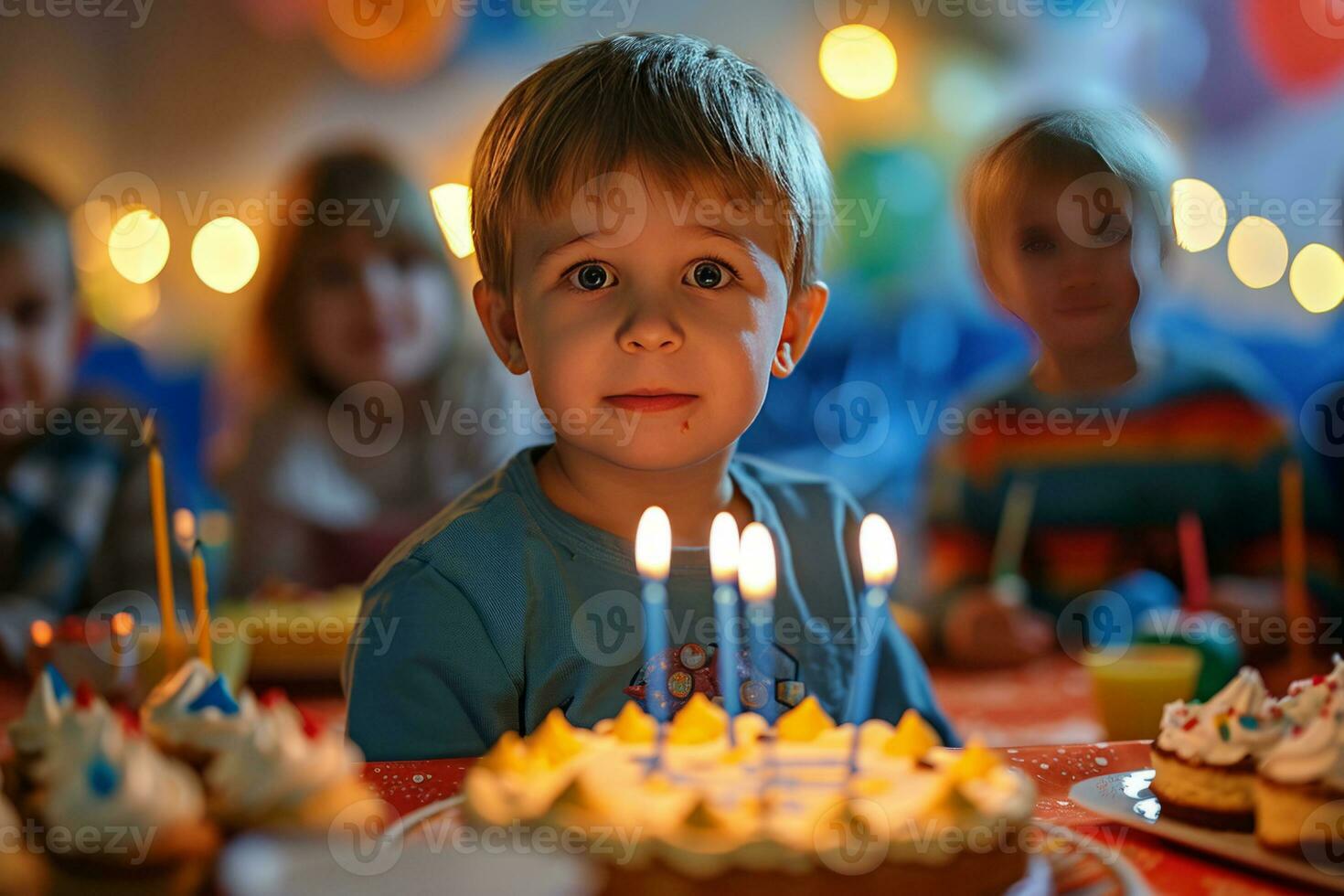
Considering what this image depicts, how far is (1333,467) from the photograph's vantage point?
2.83m

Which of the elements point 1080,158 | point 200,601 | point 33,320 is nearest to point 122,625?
point 200,601

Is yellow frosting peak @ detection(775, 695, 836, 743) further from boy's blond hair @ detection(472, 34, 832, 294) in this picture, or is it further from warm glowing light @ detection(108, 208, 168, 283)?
warm glowing light @ detection(108, 208, 168, 283)

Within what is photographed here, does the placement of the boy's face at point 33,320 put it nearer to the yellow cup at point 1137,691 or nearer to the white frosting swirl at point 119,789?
the yellow cup at point 1137,691

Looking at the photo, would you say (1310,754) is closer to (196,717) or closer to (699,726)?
(699,726)

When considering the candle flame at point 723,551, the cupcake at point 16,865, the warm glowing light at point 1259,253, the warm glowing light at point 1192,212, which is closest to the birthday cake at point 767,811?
the candle flame at point 723,551

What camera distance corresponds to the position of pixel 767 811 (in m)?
0.69

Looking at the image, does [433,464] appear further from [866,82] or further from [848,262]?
[866,82]

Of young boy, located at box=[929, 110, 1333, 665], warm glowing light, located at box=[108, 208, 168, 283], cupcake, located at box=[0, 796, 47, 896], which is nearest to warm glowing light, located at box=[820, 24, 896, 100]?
young boy, located at box=[929, 110, 1333, 665]

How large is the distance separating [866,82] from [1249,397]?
145 cm

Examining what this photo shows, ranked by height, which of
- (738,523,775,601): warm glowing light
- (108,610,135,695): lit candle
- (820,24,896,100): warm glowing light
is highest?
(820,24,896,100): warm glowing light

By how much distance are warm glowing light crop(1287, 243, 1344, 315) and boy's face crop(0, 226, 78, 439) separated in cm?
318

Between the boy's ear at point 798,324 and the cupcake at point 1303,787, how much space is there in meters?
0.69

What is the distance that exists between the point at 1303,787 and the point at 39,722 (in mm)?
741

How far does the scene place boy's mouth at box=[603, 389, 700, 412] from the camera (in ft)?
3.91
